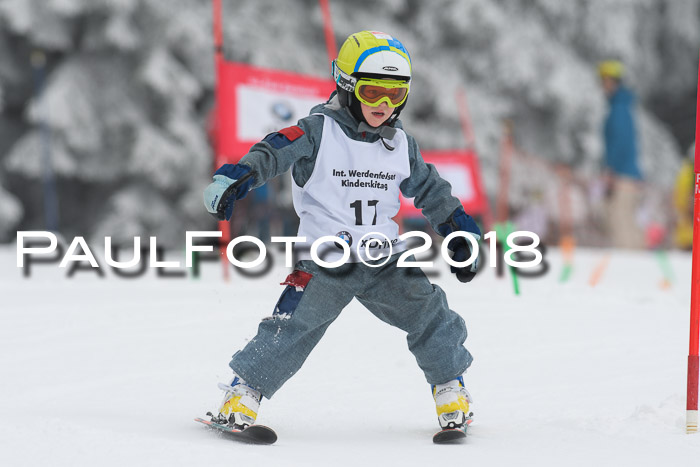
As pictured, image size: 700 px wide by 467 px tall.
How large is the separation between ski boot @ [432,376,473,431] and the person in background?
194 inches

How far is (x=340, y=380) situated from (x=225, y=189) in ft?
4.25

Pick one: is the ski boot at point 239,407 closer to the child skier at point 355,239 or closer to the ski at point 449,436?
the child skier at point 355,239

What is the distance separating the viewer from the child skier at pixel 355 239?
2641 millimetres

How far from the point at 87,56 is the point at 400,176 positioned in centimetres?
882

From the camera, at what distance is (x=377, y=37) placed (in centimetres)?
276

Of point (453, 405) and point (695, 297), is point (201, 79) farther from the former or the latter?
point (695, 297)

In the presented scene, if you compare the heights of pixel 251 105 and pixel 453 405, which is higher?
pixel 251 105

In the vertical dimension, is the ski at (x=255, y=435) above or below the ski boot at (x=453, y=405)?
below

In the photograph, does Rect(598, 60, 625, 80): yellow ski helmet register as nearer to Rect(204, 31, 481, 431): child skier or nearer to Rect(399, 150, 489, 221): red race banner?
Rect(399, 150, 489, 221): red race banner

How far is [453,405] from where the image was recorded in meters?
2.76

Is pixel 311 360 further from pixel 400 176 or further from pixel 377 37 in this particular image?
pixel 377 37

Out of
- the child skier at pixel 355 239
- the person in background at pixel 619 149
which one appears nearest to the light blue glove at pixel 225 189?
the child skier at pixel 355 239

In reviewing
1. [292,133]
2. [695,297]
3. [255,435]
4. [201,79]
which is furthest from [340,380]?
[201,79]

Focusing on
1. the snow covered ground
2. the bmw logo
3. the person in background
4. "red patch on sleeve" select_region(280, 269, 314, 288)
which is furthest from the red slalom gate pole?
the person in background
